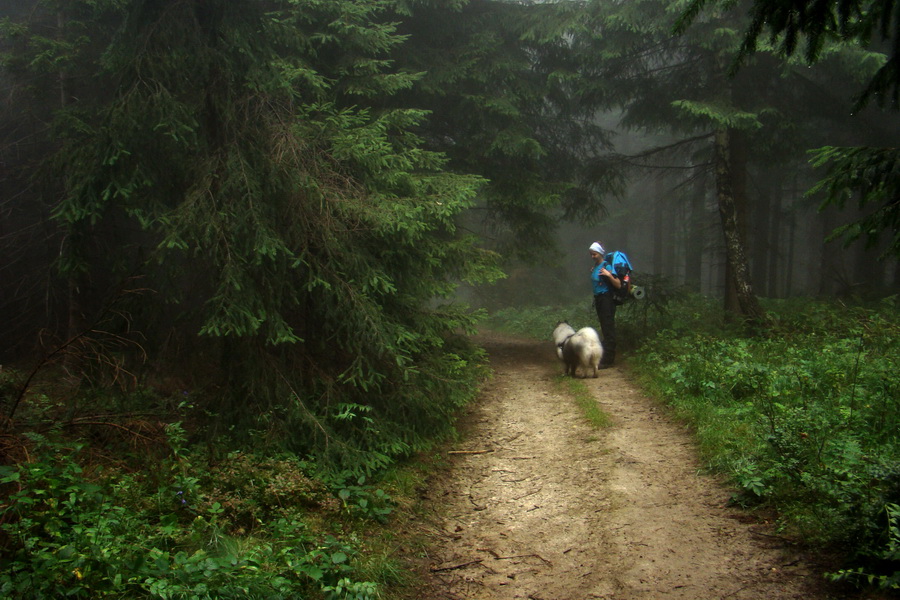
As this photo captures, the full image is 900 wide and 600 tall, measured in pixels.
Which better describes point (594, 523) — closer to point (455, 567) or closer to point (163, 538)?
point (455, 567)

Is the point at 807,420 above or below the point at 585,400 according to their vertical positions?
above

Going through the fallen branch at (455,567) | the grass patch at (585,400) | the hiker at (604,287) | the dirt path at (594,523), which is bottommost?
the fallen branch at (455,567)

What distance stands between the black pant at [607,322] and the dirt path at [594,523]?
3067 mm

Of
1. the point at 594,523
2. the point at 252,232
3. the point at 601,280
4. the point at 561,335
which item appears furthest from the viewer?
the point at 561,335

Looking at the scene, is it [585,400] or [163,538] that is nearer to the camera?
[163,538]

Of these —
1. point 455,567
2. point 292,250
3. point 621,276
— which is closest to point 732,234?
point 621,276

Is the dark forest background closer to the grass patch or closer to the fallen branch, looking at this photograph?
the fallen branch

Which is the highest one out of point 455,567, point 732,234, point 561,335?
point 732,234

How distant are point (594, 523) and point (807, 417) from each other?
2375mm

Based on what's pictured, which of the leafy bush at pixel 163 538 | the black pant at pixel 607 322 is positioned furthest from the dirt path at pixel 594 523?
the black pant at pixel 607 322

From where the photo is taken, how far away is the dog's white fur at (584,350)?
9953mm

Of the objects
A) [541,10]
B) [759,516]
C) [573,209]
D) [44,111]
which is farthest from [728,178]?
[44,111]

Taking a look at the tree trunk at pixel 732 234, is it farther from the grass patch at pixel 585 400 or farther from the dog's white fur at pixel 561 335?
the grass patch at pixel 585 400

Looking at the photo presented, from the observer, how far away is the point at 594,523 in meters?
4.98
